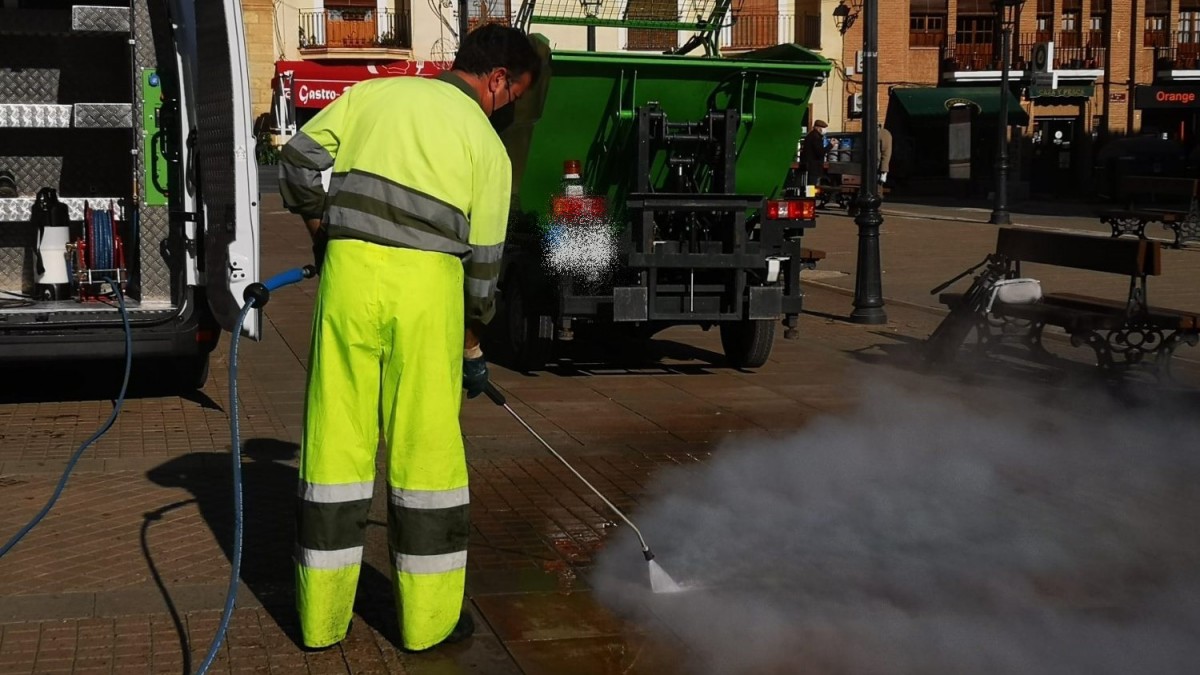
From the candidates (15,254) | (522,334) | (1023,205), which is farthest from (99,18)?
(1023,205)

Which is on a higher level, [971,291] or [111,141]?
[111,141]

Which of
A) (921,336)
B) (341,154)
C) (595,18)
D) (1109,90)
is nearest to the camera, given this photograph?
(341,154)

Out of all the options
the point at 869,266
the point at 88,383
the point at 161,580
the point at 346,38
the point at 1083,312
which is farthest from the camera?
the point at 346,38

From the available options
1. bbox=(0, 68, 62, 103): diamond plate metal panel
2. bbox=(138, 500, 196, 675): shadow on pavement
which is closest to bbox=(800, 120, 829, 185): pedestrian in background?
bbox=(0, 68, 62, 103): diamond plate metal panel

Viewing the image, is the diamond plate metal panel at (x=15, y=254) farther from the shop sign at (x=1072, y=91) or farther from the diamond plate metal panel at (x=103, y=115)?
the shop sign at (x=1072, y=91)

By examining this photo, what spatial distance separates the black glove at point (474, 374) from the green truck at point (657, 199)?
4.89 m

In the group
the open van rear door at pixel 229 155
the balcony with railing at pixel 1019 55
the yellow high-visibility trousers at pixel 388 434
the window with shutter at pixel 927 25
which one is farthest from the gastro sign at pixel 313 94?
the yellow high-visibility trousers at pixel 388 434

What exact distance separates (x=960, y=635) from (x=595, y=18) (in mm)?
7502

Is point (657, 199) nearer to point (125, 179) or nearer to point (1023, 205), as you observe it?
point (125, 179)

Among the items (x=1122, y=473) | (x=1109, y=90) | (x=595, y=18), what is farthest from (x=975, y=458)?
(x=1109, y=90)

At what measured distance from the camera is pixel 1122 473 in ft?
24.0

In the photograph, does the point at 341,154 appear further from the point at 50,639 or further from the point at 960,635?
the point at 960,635

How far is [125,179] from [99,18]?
134 centimetres

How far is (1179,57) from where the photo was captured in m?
47.7
